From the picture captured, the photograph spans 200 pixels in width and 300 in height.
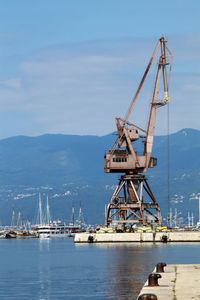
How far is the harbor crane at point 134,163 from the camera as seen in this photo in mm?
139125

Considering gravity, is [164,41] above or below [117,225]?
above

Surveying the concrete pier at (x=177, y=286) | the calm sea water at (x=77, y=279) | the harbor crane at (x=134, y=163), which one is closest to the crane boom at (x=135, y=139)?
the harbor crane at (x=134, y=163)

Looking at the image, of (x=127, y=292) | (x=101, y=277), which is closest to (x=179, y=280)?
(x=127, y=292)

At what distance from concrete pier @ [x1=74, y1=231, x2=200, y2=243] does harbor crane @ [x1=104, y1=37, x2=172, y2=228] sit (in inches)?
126

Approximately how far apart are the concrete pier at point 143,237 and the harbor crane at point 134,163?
126 inches

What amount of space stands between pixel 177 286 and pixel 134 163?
4121 inches

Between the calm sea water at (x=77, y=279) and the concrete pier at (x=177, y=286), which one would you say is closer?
the concrete pier at (x=177, y=286)

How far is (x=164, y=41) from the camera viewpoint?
145 m

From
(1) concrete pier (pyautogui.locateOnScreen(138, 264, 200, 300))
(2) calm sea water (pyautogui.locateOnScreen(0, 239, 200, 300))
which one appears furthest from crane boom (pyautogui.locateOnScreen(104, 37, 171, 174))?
(1) concrete pier (pyautogui.locateOnScreen(138, 264, 200, 300))

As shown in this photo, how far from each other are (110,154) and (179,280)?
10249 centimetres

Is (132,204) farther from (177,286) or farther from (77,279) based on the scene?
(177,286)

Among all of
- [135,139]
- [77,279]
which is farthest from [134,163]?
[77,279]

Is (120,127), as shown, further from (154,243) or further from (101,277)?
(101,277)

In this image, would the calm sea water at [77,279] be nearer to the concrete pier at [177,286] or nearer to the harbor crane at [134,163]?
the concrete pier at [177,286]
